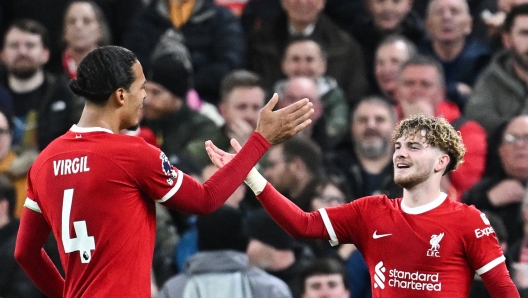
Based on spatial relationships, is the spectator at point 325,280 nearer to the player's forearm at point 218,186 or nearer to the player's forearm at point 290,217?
the player's forearm at point 290,217

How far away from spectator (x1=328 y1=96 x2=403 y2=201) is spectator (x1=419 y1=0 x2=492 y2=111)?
1.14 meters

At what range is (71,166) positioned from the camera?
14.5 feet

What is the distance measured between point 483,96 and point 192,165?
2395mm

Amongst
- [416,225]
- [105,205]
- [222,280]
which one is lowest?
[222,280]

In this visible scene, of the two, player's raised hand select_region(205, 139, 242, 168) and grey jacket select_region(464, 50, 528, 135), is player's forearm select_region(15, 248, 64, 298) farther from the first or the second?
grey jacket select_region(464, 50, 528, 135)

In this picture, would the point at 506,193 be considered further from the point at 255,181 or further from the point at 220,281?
the point at 255,181

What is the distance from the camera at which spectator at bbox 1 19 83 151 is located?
8836mm

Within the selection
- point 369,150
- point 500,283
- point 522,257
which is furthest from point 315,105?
point 500,283

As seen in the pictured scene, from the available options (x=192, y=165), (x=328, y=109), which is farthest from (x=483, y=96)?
(x=192, y=165)

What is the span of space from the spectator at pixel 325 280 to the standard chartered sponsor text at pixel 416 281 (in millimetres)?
1985

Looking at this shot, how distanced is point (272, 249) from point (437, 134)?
2430 mm

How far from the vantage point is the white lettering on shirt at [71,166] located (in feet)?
14.4

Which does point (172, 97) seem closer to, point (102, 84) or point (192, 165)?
point (192, 165)

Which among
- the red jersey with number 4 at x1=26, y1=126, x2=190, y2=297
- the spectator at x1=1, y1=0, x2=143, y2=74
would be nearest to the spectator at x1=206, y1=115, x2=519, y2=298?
the red jersey with number 4 at x1=26, y1=126, x2=190, y2=297
